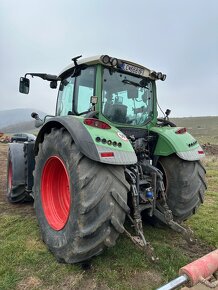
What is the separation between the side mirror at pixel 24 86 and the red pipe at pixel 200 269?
13.6 feet

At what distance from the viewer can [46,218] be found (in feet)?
11.9

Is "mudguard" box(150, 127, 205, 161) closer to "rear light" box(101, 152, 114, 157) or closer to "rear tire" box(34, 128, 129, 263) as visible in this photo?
"rear tire" box(34, 128, 129, 263)

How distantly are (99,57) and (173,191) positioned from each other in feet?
6.55

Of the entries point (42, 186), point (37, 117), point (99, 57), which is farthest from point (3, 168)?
point (99, 57)

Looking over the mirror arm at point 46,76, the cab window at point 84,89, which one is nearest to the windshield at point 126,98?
the cab window at point 84,89

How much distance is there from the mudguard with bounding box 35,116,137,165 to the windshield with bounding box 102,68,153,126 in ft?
2.54

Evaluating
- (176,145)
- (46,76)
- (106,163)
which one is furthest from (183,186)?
(46,76)

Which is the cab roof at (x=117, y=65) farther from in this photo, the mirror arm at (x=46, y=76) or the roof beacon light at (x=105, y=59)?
the mirror arm at (x=46, y=76)

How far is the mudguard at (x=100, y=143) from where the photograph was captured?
2.81 m

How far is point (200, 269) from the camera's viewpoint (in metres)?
1.87

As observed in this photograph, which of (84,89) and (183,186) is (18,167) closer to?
(84,89)

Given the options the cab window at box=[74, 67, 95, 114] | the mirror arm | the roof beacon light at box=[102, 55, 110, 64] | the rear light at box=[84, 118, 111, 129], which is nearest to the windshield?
the cab window at box=[74, 67, 95, 114]

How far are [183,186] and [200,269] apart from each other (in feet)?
6.49

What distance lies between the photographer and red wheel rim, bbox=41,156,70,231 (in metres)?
3.69
